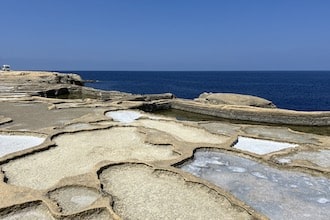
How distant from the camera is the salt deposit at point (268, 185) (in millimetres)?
7383

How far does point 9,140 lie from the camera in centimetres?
1277

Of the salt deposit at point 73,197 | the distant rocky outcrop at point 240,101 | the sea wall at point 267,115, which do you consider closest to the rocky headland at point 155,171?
the salt deposit at point 73,197

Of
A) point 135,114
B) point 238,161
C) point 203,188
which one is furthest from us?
point 135,114

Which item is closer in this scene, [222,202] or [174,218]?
[174,218]

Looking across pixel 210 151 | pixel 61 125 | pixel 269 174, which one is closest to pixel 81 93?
pixel 61 125

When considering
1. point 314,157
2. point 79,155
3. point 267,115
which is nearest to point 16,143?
point 79,155

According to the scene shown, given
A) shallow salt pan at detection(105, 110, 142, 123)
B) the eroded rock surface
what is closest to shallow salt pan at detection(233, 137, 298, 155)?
the eroded rock surface

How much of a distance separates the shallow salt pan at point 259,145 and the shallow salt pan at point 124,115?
6.47m

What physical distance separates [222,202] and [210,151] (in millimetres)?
4330

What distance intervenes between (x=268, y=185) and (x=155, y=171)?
298 centimetres

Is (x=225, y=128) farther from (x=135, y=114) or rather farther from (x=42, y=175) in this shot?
(x=42, y=175)

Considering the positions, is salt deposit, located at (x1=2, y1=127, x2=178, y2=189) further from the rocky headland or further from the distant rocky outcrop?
the distant rocky outcrop

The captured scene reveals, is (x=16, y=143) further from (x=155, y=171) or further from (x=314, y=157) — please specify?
(x=314, y=157)

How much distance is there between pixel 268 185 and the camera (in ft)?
28.7
